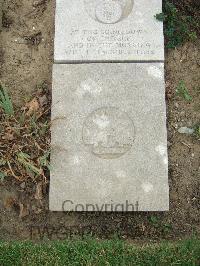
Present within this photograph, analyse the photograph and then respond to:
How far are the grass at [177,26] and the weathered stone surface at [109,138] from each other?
0.48 m

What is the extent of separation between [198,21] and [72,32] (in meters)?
1.09

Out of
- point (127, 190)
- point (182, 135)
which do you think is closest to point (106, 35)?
point (182, 135)

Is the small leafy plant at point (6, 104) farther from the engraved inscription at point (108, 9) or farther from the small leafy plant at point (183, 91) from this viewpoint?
the small leafy plant at point (183, 91)

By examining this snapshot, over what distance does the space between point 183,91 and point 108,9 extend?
875 mm

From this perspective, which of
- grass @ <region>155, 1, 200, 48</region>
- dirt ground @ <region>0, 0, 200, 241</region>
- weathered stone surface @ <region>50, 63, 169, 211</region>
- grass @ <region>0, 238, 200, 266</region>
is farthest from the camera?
grass @ <region>155, 1, 200, 48</region>

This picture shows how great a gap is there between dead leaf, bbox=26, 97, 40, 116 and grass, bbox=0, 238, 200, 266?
3.54 ft

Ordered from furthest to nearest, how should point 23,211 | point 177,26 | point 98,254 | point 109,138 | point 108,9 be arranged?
point 177,26 → point 108,9 → point 23,211 → point 109,138 → point 98,254

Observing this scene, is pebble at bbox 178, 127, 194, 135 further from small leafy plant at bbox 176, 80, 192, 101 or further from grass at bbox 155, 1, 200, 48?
grass at bbox 155, 1, 200, 48

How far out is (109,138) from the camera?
3688 millimetres

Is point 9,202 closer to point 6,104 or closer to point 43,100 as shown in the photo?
point 6,104

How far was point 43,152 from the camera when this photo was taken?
3.82m

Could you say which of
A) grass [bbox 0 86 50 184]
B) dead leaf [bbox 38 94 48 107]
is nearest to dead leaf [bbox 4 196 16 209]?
grass [bbox 0 86 50 184]

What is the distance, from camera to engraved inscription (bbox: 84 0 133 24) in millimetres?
4043

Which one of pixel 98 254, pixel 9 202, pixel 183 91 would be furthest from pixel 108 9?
pixel 98 254
